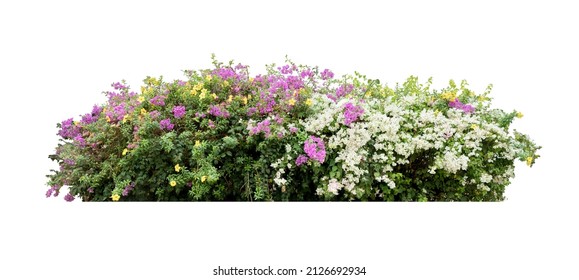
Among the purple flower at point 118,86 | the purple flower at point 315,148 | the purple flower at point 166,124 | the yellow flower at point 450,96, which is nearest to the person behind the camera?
the purple flower at point 315,148

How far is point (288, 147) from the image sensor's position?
16.6ft

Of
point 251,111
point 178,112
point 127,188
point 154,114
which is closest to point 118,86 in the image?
point 154,114

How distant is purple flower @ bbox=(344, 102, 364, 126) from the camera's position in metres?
5.13

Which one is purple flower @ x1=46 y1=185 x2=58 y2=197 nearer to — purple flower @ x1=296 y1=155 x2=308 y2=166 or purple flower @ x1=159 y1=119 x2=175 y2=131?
purple flower @ x1=159 y1=119 x2=175 y2=131

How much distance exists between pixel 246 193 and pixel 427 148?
136cm

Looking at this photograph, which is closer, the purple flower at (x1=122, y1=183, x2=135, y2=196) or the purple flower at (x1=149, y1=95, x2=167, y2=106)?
the purple flower at (x1=122, y1=183, x2=135, y2=196)

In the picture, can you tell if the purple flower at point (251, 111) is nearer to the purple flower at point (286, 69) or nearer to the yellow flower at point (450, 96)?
the purple flower at point (286, 69)

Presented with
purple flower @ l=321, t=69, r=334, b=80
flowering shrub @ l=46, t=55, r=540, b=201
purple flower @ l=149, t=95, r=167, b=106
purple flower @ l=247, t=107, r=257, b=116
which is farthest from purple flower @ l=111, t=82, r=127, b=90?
purple flower @ l=321, t=69, r=334, b=80

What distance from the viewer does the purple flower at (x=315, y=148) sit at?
493cm

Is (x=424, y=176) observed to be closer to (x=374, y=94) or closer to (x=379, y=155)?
(x=379, y=155)

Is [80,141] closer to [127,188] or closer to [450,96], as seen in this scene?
[127,188]

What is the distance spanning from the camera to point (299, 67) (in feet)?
19.9

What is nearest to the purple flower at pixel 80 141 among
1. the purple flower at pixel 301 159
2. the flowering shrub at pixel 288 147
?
the flowering shrub at pixel 288 147

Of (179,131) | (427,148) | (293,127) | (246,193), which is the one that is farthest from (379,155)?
(179,131)
